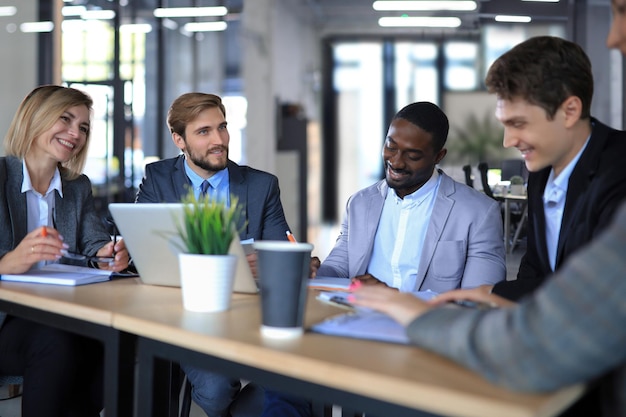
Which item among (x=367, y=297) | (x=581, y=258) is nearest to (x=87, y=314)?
(x=367, y=297)

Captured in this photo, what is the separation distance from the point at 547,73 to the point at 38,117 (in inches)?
70.1

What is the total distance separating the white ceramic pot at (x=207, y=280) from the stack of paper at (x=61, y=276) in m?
0.58

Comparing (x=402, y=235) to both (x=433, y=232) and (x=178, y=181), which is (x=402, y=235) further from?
(x=178, y=181)

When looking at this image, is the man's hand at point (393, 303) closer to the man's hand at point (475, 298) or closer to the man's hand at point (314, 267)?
the man's hand at point (475, 298)

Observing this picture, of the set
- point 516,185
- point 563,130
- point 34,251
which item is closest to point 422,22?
point 516,185

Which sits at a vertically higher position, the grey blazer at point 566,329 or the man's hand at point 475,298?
the grey blazer at point 566,329

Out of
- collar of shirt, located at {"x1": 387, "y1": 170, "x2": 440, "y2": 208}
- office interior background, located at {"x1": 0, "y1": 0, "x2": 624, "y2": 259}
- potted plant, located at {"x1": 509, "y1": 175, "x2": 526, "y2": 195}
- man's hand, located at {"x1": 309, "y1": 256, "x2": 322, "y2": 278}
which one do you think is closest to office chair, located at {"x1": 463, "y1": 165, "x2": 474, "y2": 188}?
office interior background, located at {"x1": 0, "y1": 0, "x2": 624, "y2": 259}

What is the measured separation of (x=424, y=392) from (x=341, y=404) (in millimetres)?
190

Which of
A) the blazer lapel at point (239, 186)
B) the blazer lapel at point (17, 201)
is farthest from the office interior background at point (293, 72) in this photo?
the blazer lapel at point (17, 201)

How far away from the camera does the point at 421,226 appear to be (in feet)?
8.62

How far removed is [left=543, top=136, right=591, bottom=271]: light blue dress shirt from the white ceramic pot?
892 millimetres

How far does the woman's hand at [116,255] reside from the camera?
2.41 metres

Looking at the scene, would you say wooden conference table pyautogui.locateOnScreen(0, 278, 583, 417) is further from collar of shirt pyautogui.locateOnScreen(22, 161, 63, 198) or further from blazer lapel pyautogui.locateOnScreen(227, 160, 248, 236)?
blazer lapel pyautogui.locateOnScreen(227, 160, 248, 236)

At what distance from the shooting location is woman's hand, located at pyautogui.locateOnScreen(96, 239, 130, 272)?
241 centimetres
